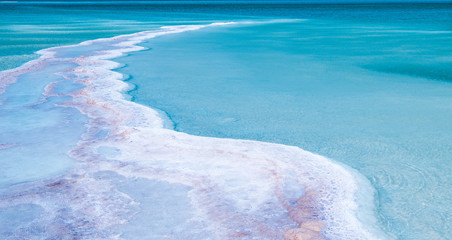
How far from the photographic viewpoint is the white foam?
8.77 ft

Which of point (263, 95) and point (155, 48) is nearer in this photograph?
point (263, 95)

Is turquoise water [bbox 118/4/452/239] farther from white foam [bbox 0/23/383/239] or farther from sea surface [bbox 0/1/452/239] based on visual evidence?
white foam [bbox 0/23/383/239]

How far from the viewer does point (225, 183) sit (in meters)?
3.20

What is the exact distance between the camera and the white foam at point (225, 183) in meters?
2.67

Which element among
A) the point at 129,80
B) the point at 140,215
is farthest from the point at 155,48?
the point at 140,215

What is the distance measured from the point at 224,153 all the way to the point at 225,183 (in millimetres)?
602

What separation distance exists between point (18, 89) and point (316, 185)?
14.8ft

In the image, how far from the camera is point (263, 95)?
611 cm

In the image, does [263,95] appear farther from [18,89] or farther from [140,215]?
[140,215]

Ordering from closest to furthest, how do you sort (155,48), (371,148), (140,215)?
(140,215), (371,148), (155,48)

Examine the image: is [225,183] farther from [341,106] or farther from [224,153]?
[341,106]

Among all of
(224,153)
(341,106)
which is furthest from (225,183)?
A: (341,106)

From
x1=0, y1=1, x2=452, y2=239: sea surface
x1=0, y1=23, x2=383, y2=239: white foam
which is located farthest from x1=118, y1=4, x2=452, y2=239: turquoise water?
x1=0, y1=23, x2=383, y2=239: white foam

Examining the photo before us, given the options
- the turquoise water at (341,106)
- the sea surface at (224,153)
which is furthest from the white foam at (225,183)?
the turquoise water at (341,106)
